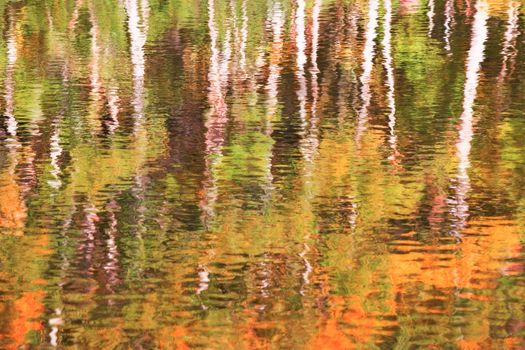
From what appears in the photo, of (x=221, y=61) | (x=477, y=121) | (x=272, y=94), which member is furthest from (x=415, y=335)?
(x=221, y=61)

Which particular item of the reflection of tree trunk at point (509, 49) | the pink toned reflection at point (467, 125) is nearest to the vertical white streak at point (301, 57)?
the pink toned reflection at point (467, 125)

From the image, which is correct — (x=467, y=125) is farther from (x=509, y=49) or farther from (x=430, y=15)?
(x=430, y=15)

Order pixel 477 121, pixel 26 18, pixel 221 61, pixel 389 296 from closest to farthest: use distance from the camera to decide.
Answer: pixel 389 296
pixel 477 121
pixel 221 61
pixel 26 18

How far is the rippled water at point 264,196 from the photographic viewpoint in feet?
18.2

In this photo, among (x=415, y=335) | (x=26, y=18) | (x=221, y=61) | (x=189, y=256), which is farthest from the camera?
(x=26, y=18)

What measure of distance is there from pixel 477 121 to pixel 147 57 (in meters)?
6.30

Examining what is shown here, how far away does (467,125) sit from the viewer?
10.6 metres

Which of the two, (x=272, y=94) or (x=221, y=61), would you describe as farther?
(x=221, y=61)

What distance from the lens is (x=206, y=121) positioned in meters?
11.2

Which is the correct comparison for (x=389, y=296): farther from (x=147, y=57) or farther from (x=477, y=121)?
(x=147, y=57)

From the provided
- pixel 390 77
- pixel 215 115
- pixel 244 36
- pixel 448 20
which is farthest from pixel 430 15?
pixel 215 115

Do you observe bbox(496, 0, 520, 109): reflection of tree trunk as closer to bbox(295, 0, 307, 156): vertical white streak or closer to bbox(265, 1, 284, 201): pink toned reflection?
bbox(295, 0, 307, 156): vertical white streak

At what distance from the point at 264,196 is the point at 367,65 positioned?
24.1ft

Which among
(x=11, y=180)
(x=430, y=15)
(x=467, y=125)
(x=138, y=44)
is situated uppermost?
(x=11, y=180)
